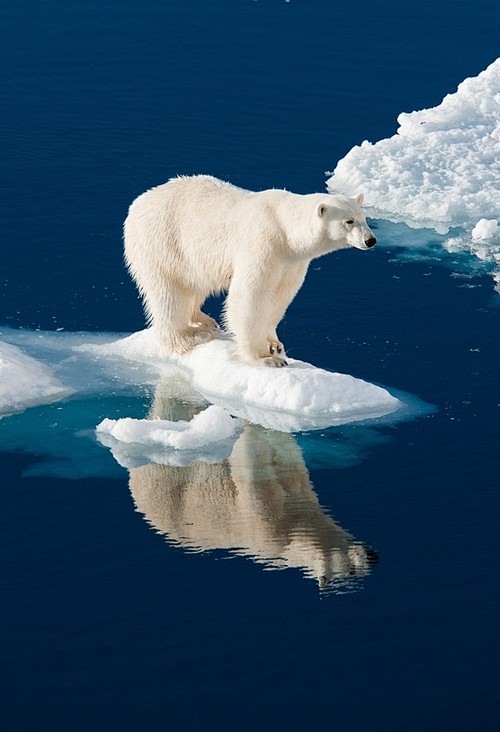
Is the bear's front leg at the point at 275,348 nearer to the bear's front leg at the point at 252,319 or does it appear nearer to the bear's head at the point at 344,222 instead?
the bear's front leg at the point at 252,319

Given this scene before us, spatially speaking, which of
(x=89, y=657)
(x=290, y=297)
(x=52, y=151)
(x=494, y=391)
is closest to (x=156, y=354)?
(x=290, y=297)

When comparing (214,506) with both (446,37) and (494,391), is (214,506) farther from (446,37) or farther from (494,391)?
(446,37)

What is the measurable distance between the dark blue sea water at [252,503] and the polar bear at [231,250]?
24.3 inches

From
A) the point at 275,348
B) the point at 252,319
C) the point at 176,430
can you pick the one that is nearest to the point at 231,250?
the point at 252,319

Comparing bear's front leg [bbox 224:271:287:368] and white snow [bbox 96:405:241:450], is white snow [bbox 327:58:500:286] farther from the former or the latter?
white snow [bbox 96:405:241:450]

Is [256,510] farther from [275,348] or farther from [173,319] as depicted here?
[173,319]

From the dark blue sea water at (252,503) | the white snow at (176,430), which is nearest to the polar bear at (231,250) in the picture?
the dark blue sea water at (252,503)

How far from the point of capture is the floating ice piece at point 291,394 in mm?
8625

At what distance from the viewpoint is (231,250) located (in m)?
9.07

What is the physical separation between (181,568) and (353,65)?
32.0 feet

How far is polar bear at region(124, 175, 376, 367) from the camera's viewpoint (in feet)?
28.8

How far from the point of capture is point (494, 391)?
8922 mm

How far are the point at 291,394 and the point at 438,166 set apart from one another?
4724mm

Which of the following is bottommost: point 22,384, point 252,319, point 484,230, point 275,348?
point 22,384
